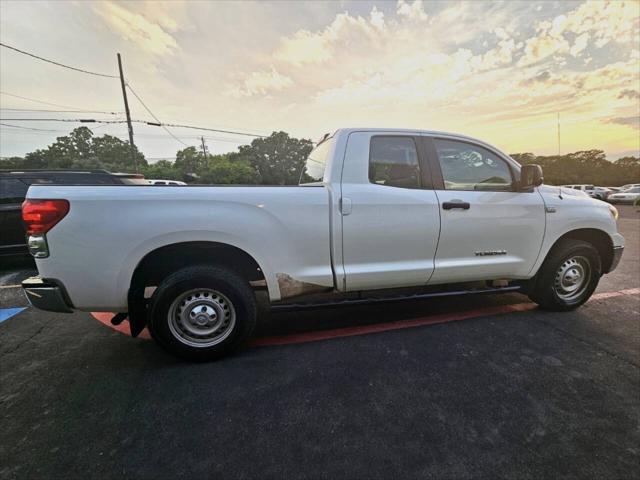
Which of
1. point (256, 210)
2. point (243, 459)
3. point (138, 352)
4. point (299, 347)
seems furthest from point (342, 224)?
point (138, 352)

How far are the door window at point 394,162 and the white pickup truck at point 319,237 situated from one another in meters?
0.01

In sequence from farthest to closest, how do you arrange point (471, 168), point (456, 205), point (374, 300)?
point (471, 168) → point (374, 300) → point (456, 205)

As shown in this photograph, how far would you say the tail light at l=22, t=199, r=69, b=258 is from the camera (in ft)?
6.75

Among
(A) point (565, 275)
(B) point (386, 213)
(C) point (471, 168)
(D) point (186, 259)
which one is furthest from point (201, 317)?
(A) point (565, 275)

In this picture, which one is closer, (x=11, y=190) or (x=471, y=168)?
(x=471, y=168)

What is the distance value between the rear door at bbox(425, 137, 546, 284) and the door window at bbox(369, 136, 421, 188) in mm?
188

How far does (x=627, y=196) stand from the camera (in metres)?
22.5

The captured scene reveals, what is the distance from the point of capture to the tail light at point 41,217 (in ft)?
6.75

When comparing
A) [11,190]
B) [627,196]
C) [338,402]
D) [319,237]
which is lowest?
[338,402]

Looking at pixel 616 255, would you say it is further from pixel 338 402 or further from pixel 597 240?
pixel 338 402

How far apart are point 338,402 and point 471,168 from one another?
2510 mm

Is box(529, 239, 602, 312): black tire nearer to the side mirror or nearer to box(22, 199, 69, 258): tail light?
the side mirror

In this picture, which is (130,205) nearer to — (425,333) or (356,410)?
(356,410)

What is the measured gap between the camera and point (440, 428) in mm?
1806
